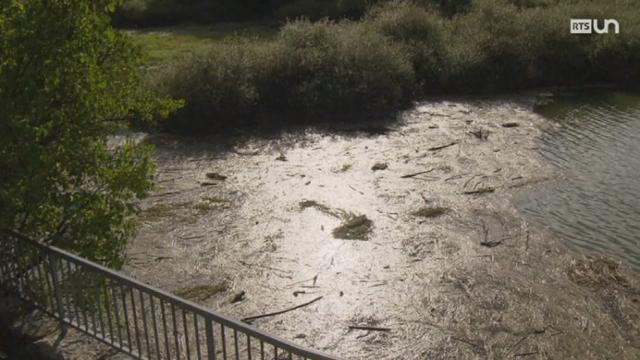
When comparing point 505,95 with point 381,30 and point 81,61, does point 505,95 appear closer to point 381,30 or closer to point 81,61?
point 381,30

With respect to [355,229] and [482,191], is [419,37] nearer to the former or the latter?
[482,191]

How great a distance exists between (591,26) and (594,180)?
1136 cm

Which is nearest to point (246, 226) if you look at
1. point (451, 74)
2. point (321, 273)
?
point (321, 273)

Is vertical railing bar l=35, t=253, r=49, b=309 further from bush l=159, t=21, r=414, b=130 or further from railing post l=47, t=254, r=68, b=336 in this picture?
bush l=159, t=21, r=414, b=130

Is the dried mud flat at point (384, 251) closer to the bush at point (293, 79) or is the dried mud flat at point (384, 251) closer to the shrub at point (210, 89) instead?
the shrub at point (210, 89)

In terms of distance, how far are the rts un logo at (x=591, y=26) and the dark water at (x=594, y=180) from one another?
3715mm

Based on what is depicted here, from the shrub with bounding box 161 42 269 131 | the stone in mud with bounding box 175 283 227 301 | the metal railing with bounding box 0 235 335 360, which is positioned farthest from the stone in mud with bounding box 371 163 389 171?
the metal railing with bounding box 0 235 335 360

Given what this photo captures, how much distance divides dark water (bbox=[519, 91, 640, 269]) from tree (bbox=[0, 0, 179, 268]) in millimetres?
7898

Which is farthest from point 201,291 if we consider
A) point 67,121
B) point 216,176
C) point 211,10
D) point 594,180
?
point 211,10

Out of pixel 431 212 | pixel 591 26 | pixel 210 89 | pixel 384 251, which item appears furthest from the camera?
pixel 591 26

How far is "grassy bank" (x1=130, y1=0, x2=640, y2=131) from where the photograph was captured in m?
18.2

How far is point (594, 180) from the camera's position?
1411cm

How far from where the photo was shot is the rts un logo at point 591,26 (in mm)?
22844

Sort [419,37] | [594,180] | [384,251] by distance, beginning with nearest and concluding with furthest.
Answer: [384,251] < [594,180] < [419,37]
